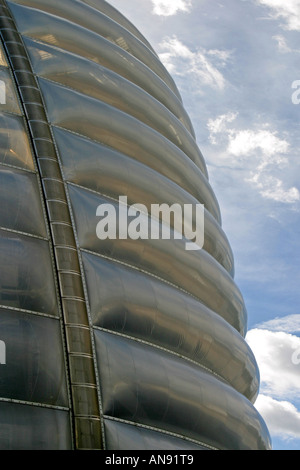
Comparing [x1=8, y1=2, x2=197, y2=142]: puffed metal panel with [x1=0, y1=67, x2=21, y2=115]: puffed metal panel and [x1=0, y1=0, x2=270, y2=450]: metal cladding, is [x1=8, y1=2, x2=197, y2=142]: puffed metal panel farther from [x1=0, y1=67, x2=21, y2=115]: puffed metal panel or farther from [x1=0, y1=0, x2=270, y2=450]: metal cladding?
[x1=0, y1=67, x2=21, y2=115]: puffed metal panel

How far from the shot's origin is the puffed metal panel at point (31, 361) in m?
8.84

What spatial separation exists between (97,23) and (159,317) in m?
9.40

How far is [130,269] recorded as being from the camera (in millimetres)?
11406

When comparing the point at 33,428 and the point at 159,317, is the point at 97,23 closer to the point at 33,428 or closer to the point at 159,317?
the point at 159,317

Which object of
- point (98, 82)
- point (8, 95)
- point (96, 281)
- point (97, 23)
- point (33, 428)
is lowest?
point (33, 428)

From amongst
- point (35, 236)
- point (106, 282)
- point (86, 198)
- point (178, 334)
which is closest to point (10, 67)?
point (86, 198)

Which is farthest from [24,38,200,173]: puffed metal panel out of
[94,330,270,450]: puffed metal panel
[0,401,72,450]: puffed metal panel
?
[0,401,72,450]: puffed metal panel

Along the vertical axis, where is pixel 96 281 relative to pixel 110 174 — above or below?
below

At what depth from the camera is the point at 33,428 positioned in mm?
8617

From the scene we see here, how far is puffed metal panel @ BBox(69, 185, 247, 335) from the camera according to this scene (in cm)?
1119

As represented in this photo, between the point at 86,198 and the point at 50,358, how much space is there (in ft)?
10.9

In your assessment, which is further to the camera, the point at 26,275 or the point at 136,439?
the point at 26,275

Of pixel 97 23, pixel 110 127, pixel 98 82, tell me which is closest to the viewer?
pixel 110 127

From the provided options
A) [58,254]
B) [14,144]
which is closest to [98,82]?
[14,144]
